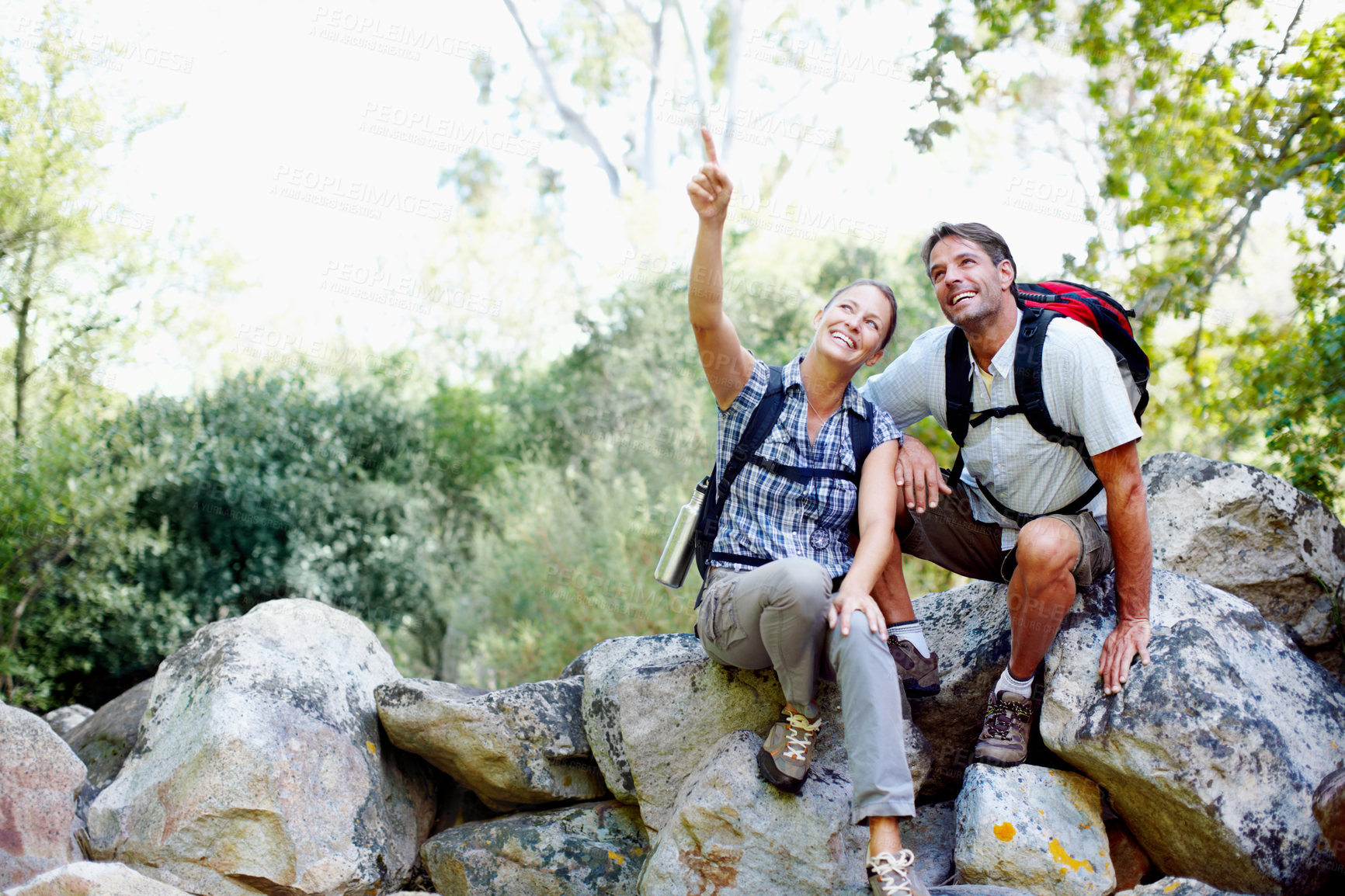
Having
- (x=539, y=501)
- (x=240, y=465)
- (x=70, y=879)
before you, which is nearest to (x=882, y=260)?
(x=539, y=501)

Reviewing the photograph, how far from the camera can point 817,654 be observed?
309 centimetres

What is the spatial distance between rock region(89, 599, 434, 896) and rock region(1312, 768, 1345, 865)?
3.19m

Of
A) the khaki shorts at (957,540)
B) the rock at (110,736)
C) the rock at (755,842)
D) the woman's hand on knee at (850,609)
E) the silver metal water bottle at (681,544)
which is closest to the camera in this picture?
the woman's hand on knee at (850,609)

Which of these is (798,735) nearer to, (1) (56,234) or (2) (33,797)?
(2) (33,797)

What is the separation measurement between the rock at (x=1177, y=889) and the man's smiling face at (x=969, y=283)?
6.15 feet

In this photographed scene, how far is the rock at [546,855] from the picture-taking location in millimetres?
3602

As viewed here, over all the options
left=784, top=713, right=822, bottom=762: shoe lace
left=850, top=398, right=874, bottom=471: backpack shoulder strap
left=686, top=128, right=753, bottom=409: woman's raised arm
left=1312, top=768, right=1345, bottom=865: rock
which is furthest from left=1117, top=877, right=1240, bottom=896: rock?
left=686, top=128, right=753, bottom=409: woman's raised arm

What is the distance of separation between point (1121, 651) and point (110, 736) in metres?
4.26

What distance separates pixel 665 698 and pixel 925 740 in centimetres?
95

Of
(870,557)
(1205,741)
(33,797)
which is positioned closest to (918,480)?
(870,557)

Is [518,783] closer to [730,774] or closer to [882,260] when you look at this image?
[730,774]

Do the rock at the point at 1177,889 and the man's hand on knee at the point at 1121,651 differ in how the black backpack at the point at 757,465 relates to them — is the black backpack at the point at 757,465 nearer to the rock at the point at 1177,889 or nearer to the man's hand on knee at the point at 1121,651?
the man's hand on knee at the point at 1121,651

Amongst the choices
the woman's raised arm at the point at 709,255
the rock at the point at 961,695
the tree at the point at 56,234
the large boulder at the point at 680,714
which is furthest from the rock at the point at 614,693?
the tree at the point at 56,234

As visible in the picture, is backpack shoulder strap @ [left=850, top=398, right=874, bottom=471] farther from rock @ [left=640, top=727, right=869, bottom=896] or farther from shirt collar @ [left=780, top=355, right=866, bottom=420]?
rock @ [left=640, top=727, right=869, bottom=896]
